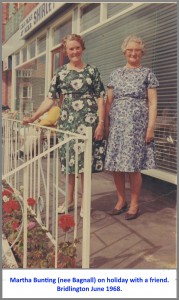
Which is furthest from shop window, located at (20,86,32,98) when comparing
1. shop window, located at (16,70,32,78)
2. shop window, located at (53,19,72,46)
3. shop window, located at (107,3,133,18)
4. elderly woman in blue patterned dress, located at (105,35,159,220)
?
elderly woman in blue patterned dress, located at (105,35,159,220)

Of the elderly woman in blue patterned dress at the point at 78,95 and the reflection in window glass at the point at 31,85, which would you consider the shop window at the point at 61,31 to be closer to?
the reflection in window glass at the point at 31,85

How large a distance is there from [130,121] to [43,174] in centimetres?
95

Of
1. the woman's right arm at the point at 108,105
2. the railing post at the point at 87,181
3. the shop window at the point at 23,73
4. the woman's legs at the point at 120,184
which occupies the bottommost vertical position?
the woman's legs at the point at 120,184

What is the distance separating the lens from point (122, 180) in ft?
12.2

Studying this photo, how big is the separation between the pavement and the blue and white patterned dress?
0.52 meters

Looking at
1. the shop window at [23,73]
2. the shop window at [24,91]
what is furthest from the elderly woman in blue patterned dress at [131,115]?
the shop window at [24,91]

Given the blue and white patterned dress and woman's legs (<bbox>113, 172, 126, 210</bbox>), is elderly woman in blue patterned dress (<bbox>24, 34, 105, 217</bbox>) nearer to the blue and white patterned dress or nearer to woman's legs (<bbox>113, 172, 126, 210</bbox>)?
the blue and white patterned dress

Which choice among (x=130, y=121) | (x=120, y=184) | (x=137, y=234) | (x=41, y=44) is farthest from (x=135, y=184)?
(x=41, y=44)

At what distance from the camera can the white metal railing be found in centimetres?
236

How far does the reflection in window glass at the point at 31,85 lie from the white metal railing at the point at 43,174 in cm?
327

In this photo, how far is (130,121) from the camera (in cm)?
339

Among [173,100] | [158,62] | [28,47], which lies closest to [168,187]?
[173,100]

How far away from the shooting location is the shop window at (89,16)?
596cm

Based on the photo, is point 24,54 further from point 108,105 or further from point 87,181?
point 87,181
